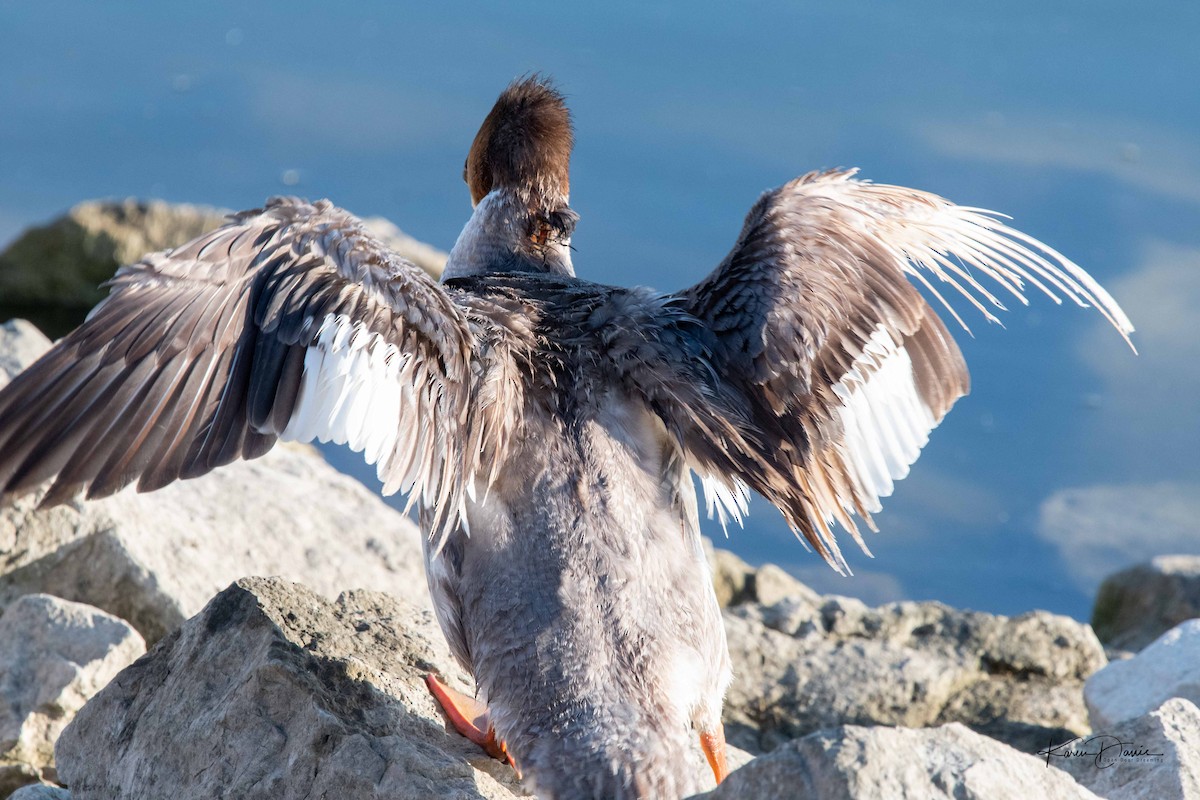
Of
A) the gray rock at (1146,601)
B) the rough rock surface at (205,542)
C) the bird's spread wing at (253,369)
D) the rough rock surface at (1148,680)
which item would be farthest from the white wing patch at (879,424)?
the gray rock at (1146,601)

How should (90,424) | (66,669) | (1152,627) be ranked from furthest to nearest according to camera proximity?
(1152,627), (66,669), (90,424)

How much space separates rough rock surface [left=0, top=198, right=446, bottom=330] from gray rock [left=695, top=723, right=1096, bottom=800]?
1062cm

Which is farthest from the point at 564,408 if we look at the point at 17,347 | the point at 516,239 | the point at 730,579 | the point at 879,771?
the point at 730,579

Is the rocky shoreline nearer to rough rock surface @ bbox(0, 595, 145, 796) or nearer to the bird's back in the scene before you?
rough rock surface @ bbox(0, 595, 145, 796)

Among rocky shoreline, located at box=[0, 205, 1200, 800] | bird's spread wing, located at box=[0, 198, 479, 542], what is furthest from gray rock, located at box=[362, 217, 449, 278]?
bird's spread wing, located at box=[0, 198, 479, 542]

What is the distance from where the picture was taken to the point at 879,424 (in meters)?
5.06

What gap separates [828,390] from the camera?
4844 mm

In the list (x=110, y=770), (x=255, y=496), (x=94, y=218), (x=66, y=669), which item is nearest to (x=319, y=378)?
(x=110, y=770)

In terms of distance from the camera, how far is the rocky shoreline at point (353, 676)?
4.02 m

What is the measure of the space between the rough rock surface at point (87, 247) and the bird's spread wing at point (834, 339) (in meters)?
8.55

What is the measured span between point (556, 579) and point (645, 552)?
32 centimetres

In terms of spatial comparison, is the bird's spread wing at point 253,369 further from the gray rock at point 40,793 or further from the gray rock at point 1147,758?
the gray rock at point 1147,758

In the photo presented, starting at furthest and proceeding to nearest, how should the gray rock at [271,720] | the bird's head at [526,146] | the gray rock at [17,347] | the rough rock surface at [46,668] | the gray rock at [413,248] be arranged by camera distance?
the gray rock at [413,248], the gray rock at [17,347], the bird's head at [526,146], the rough rock surface at [46,668], the gray rock at [271,720]

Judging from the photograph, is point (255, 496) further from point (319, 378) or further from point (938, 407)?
point (938, 407)
